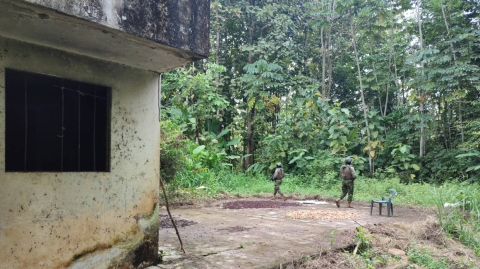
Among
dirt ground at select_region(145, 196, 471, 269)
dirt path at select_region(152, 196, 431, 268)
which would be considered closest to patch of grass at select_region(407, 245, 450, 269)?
dirt ground at select_region(145, 196, 471, 269)

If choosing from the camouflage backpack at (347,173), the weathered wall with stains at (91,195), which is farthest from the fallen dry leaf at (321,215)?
the weathered wall with stains at (91,195)

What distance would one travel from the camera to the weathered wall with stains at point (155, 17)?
103 inches

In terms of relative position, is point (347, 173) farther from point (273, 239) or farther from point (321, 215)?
point (273, 239)

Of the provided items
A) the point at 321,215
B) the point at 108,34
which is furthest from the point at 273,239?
the point at 108,34

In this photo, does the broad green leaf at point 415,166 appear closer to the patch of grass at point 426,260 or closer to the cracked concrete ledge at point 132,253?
the patch of grass at point 426,260

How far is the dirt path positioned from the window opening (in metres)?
1.51

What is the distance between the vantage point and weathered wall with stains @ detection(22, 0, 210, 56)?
261cm

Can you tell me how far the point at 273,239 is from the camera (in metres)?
5.01

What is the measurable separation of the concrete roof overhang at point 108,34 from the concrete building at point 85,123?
0.03ft

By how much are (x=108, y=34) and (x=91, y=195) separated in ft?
5.21

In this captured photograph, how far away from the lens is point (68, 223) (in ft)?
10.4

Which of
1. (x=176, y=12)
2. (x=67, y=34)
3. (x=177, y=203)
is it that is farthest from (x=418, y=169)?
(x=67, y=34)

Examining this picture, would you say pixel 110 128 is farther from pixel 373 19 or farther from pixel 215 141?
pixel 373 19

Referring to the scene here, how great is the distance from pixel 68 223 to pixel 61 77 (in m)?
1.40
